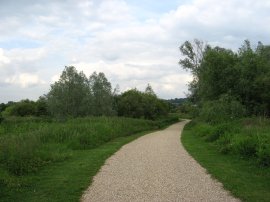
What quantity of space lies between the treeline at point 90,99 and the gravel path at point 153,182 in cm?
4820

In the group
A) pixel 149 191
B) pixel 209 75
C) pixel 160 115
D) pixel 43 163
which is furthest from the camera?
pixel 160 115

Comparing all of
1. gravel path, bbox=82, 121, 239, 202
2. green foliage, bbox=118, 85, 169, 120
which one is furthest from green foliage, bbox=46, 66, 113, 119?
gravel path, bbox=82, 121, 239, 202

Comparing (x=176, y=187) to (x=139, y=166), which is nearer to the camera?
(x=176, y=187)

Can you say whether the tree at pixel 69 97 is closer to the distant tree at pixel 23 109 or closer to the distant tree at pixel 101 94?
the distant tree at pixel 101 94

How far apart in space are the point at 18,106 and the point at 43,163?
8758 cm

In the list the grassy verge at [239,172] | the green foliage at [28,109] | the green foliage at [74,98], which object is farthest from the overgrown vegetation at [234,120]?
the green foliage at [28,109]

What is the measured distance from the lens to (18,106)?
99.6 m

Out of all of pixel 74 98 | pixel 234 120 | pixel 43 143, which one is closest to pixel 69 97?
pixel 74 98

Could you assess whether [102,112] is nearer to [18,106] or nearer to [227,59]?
[227,59]

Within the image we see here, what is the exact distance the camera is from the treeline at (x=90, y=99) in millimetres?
65562

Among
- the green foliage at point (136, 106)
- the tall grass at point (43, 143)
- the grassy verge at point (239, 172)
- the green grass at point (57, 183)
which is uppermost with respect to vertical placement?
the green foliage at point (136, 106)

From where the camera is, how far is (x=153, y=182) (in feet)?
39.4

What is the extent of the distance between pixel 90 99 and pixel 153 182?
56.5m

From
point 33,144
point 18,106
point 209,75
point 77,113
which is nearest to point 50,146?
point 33,144
